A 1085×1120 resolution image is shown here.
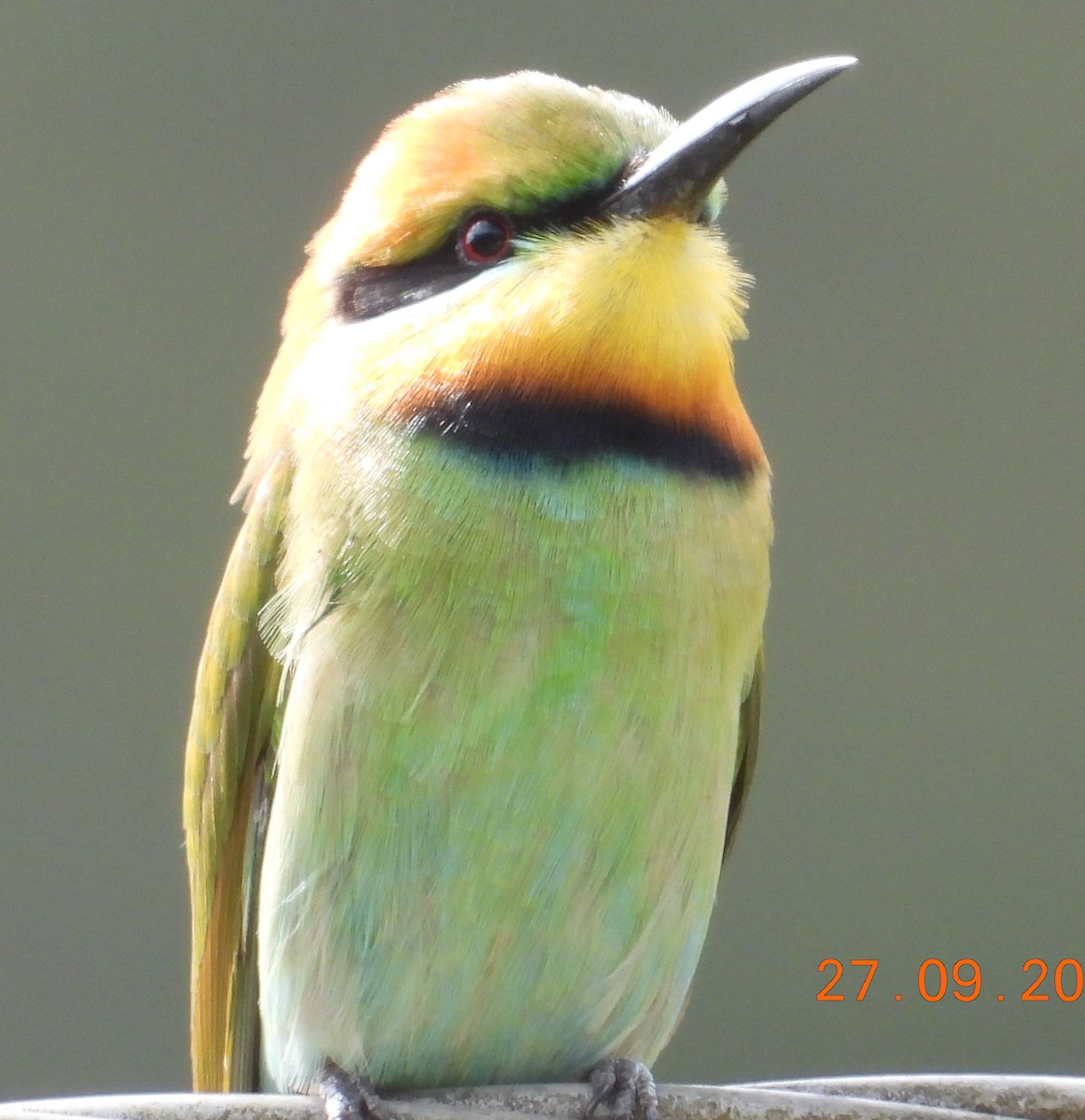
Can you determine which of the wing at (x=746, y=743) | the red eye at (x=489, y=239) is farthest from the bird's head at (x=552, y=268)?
the wing at (x=746, y=743)

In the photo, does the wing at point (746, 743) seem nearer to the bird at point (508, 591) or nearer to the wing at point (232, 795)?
the bird at point (508, 591)

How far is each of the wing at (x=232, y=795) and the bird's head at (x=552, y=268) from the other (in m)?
0.13

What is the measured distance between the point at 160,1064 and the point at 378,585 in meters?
1.49

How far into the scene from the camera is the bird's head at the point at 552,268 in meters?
1.25

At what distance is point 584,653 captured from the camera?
1243 millimetres

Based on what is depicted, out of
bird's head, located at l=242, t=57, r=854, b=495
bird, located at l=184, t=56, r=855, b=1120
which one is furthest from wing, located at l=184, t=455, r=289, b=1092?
bird's head, located at l=242, t=57, r=854, b=495

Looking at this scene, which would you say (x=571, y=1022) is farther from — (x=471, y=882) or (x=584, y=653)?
(x=584, y=653)

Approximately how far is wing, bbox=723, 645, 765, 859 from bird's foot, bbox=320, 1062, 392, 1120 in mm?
394

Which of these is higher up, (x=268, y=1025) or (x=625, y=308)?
(x=625, y=308)

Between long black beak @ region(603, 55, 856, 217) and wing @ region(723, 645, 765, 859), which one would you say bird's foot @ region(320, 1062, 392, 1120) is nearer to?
wing @ region(723, 645, 765, 859)

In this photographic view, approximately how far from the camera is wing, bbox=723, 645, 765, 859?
1.52 metres

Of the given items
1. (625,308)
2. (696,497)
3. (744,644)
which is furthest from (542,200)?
(744,644)

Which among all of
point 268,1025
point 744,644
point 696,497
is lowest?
point 268,1025

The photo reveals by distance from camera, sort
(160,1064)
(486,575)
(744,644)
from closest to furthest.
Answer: (486,575), (744,644), (160,1064)
